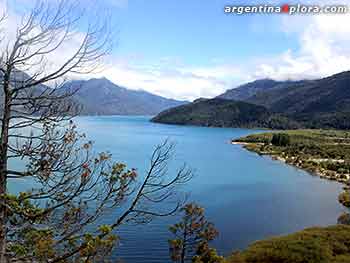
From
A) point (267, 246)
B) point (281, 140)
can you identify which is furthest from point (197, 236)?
point (281, 140)

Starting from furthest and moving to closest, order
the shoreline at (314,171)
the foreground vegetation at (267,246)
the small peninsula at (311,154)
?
the small peninsula at (311,154), the shoreline at (314,171), the foreground vegetation at (267,246)

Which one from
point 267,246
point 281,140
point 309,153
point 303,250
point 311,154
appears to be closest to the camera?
point 303,250

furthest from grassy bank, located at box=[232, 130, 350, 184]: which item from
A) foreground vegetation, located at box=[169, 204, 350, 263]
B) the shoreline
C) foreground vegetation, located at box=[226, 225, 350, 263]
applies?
foreground vegetation, located at box=[169, 204, 350, 263]

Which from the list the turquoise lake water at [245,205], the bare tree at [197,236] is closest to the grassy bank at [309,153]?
the turquoise lake water at [245,205]

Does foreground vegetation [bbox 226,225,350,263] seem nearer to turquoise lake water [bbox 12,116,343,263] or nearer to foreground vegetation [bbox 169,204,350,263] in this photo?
foreground vegetation [bbox 169,204,350,263]

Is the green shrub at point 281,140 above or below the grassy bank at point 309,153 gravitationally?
above

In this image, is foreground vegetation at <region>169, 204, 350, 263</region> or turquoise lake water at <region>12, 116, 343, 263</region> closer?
foreground vegetation at <region>169, 204, 350, 263</region>

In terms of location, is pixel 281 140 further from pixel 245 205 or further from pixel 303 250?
pixel 303 250

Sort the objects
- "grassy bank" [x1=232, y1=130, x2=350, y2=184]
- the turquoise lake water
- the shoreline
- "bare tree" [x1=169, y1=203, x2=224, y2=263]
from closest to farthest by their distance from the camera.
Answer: "bare tree" [x1=169, y1=203, x2=224, y2=263], the turquoise lake water, the shoreline, "grassy bank" [x1=232, y1=130, x2=350, y2=184]

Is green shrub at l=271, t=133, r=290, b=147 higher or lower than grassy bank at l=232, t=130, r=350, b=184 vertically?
higher

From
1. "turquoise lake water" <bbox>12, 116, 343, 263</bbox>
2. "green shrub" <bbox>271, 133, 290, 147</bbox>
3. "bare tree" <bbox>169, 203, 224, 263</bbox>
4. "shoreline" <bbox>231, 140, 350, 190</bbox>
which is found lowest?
"turquoise lake water" <bbox>12, 116, 343, 263</bbox>

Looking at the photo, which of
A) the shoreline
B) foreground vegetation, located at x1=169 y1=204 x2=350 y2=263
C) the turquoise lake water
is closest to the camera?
foreground vegetation, located at x1=169 y1=204 x2=350 y2=263

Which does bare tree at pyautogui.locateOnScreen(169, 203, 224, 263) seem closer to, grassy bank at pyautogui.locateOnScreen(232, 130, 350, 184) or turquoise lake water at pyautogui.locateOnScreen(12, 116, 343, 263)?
turquoise lake water at pyautogui.locateOnScreen(12, 116, 343, 263)

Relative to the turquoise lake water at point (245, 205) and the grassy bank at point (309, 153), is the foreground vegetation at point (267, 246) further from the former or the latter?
the grassy bank at point (309, 153)
